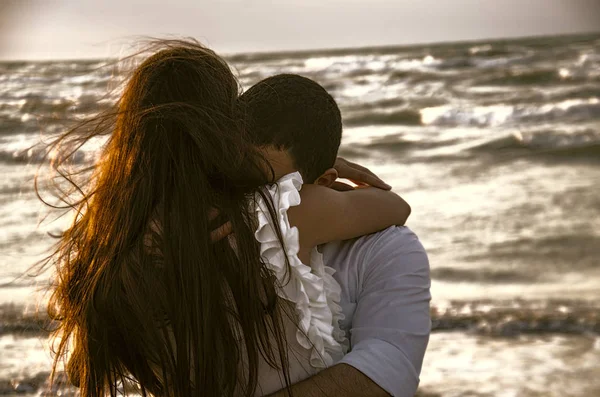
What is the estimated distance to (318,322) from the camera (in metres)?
1.84

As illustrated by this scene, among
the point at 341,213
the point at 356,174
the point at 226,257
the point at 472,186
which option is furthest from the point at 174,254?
the point at 472,186

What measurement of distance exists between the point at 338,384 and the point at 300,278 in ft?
0.76

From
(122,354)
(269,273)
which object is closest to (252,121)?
(269,273)

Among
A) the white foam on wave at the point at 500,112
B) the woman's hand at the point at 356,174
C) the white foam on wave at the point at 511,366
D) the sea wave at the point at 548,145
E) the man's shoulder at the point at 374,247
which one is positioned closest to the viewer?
the man's shoulder at the point at 374,247

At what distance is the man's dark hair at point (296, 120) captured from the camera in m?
1.90

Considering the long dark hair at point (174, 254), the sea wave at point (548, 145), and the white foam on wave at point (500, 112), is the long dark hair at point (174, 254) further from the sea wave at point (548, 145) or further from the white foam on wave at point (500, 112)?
the white foam on wave at point (500, 112)

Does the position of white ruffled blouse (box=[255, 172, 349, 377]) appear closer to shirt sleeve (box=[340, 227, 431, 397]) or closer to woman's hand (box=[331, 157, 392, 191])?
shirt sleeve (box=[340, 227, 431, 397])

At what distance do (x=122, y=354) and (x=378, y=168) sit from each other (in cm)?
686

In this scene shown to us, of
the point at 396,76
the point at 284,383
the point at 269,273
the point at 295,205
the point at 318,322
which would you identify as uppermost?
the point at 295,205

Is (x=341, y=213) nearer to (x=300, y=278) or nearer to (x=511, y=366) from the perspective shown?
(x=300, y=278)

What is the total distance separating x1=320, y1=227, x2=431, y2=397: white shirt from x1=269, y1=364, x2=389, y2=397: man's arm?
0.01m

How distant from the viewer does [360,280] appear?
1976 mm

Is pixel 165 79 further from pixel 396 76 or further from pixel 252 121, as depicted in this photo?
pixel 396 76

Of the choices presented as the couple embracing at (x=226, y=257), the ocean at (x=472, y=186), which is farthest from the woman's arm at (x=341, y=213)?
the ocean at (x=472, y=186)
